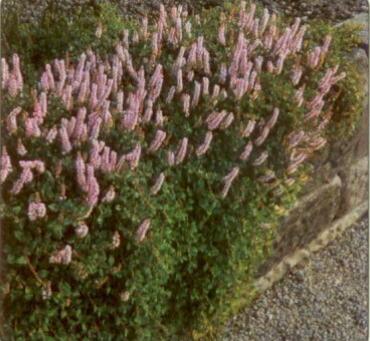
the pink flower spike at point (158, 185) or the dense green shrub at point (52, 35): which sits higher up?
the pink flower spike at point (158, 185)

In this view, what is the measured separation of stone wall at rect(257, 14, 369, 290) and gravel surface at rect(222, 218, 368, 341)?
0.23 ft

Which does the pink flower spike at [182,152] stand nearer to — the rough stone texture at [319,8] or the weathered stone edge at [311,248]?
the weathered stone edge at [311,248]

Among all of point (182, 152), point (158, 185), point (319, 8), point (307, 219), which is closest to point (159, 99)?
point (182, 152)

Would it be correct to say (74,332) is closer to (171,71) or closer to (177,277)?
(177,277)

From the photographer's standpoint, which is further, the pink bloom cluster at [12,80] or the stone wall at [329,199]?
the stone wall at [329,199]

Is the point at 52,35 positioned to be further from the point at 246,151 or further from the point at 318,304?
the point at 318,304

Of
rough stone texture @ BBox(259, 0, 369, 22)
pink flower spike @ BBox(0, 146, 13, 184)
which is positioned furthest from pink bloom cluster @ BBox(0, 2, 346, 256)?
rough stone texture @ BBox(259, 0, 369, 22)

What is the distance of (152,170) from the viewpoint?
3.37 m

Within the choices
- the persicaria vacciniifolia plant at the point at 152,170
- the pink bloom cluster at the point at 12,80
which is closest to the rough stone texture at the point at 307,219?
the persicaria vacciniifolia plant at the point at 152,170

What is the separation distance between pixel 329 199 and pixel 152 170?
151cm

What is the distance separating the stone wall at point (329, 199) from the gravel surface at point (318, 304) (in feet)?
0.23

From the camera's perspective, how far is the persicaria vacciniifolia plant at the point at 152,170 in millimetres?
3201

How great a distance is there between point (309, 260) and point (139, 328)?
1.40m

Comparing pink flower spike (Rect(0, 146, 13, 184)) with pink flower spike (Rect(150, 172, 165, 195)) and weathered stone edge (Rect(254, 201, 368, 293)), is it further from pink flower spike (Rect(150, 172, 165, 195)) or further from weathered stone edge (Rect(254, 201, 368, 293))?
weathered stone edge (Rect(254, 201, 368, 293))
